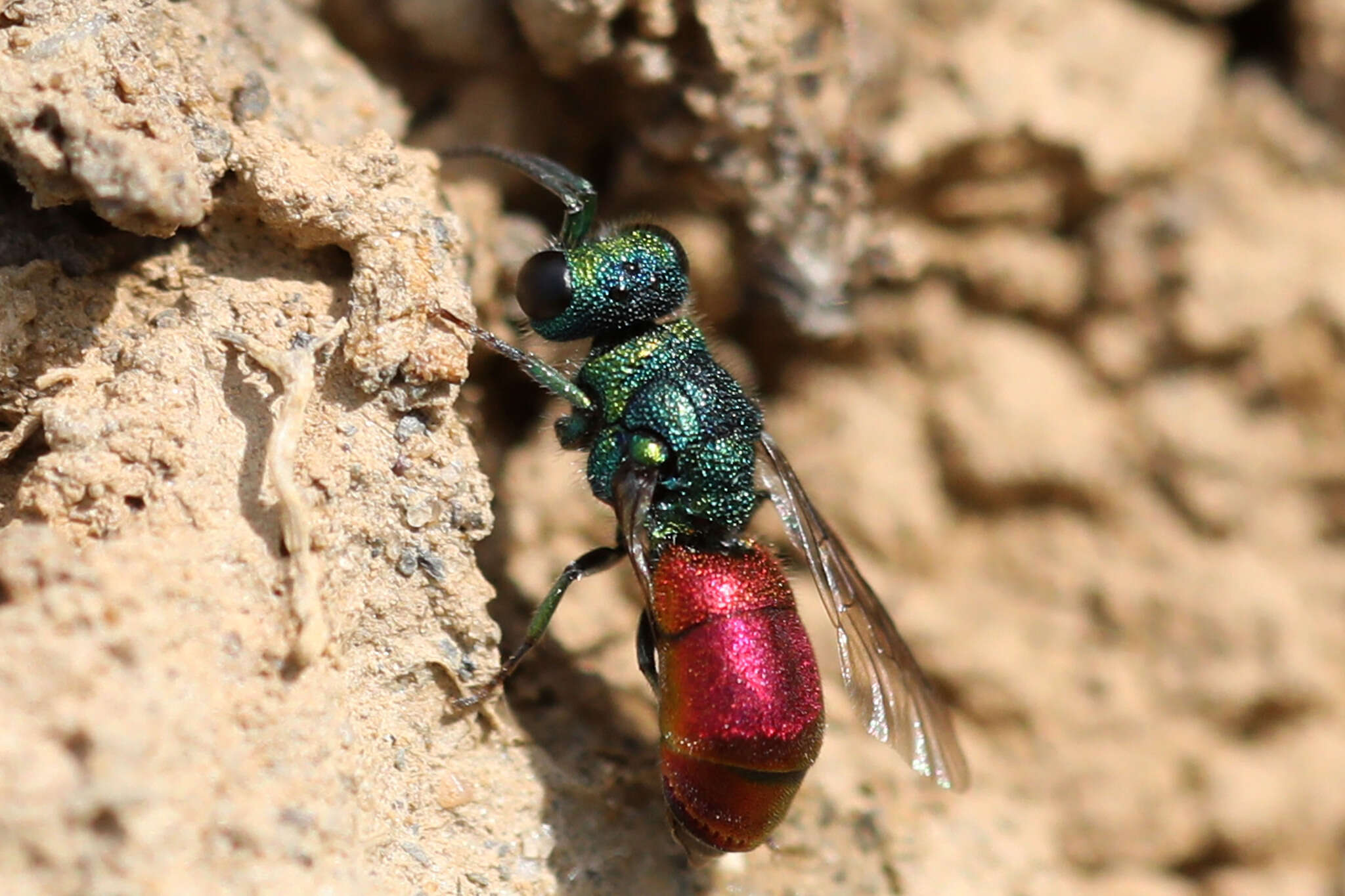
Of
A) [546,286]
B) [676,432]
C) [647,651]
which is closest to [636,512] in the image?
[676,432]

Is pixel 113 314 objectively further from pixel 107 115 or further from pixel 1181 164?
pixel 1181 164

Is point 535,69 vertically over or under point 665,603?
over

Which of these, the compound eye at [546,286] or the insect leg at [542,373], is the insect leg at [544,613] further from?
the compound eye at [546,286]

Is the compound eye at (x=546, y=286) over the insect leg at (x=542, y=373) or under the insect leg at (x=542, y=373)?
over

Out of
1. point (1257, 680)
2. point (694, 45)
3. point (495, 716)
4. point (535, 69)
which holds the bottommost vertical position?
point (1257, 680)

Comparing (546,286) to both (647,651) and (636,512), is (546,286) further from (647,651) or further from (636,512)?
(647,651)

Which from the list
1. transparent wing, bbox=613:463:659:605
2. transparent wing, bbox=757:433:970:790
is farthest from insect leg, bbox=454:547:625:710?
transparent wing, bbox=757:433:970:790

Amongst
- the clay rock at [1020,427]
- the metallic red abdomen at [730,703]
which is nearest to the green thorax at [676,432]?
the metallic red abdomen at [730,703]

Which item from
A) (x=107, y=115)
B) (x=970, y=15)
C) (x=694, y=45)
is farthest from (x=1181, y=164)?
(x=107, y=115)
